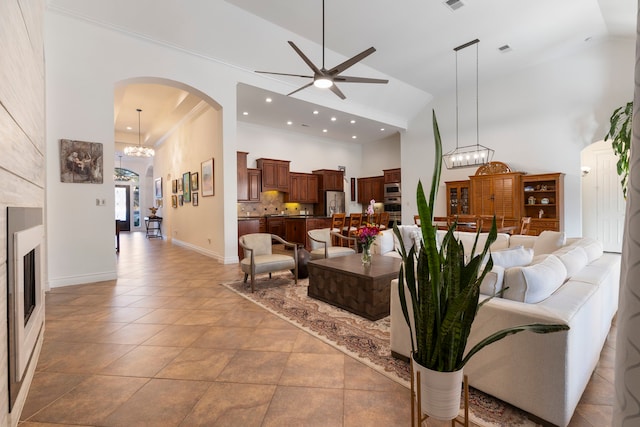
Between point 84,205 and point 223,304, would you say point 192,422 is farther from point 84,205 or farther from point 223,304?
point 84,205

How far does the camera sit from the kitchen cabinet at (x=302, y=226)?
7330mm

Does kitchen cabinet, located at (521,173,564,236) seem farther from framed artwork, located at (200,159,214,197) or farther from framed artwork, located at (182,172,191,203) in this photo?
framed artwork, located at (182,172,191,203)

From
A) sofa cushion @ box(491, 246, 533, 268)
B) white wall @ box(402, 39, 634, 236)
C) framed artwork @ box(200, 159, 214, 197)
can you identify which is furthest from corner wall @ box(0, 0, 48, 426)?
white wall @ box(402, 39, 634, 236)

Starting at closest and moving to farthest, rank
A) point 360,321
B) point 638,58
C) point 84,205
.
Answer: point 638,58
point 360,321
point 84,205

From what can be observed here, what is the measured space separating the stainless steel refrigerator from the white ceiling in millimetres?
2876

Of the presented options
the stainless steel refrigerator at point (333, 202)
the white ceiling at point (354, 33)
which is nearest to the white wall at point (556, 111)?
the white ceiling at point (354, 33)

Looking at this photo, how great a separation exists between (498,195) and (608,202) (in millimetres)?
2668

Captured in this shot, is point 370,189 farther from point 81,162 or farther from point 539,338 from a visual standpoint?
point 539,338

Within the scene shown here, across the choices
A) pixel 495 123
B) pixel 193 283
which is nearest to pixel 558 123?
pixel 495 123

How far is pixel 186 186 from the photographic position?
7707mm

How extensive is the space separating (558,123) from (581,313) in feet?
21.9

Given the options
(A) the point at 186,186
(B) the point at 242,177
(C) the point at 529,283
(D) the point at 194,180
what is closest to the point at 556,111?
(C) the point at 529,283

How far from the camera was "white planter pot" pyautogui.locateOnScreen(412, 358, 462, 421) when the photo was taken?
109cm

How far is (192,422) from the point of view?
1.49 m
